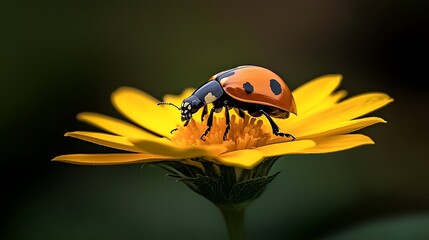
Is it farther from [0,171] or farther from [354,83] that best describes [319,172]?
[0,171]

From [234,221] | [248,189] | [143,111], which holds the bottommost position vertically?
[234,221]

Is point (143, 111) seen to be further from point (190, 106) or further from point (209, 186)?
point (209, 186)

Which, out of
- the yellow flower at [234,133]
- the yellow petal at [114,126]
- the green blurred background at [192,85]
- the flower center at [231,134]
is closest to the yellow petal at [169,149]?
the yellow flower at [234,133]

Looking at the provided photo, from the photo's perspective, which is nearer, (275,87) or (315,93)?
(275,87)

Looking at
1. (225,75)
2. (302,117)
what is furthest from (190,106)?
(302,117)

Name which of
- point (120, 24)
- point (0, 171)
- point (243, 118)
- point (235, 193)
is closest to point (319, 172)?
point (243, 118)

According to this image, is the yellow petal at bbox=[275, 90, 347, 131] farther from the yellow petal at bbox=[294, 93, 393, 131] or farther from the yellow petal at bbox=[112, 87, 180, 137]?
the yellow petal at bbox=[112, 87, 180, 137]

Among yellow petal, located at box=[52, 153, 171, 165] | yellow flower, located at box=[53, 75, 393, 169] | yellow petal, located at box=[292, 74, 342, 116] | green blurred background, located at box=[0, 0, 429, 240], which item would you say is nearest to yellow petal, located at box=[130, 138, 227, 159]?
yellow flower, located at box=[53, 75, 393, 169]

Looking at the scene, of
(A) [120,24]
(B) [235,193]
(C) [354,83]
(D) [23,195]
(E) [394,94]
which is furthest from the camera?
(A) [120,24]
